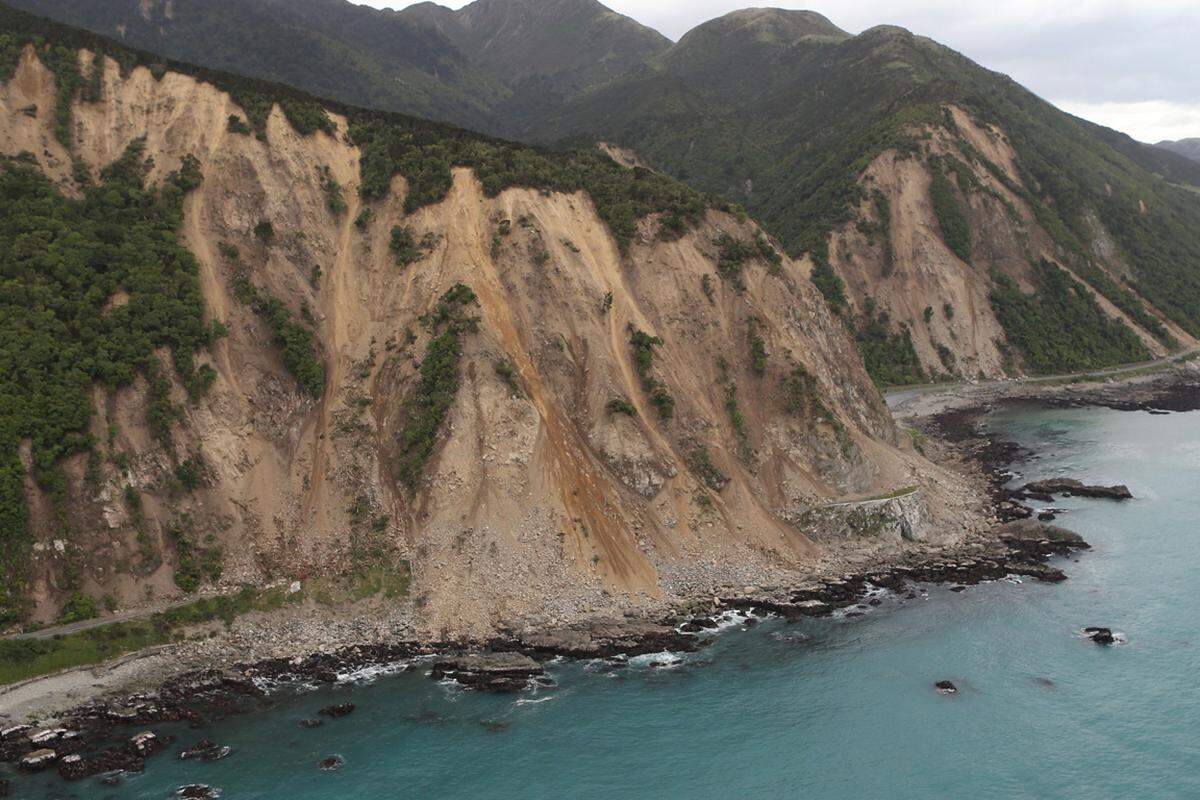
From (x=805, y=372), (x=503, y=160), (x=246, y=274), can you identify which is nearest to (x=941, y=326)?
(x=805, y=372)

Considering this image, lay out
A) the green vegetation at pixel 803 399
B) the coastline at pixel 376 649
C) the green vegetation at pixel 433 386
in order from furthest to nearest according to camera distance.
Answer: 1. the green vegetation at pixel 803 399
2. the green vegetation at pixel 433 386
3. the coastline at pixel 376 649

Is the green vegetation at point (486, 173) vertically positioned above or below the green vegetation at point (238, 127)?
below

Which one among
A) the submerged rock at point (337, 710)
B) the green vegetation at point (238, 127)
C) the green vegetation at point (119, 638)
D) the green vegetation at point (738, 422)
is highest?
the green vegetation at point (238, 127)

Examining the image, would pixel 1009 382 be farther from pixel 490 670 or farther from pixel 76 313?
pixel 76 313

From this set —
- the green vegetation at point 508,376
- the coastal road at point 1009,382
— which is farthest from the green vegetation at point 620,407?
the coastal road at point 1009,382

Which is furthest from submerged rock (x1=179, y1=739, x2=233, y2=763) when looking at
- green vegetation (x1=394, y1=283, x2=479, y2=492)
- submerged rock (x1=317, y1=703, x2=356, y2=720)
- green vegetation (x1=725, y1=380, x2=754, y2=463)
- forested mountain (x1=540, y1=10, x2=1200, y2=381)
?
forested mountain (x1=540, y1=10, x2=1200, y2=381)

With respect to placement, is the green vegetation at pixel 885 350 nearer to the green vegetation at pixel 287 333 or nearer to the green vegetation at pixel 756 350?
the green vegetation at pixel 756 350

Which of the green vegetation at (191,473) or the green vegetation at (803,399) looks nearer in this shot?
the green vegetation at (191,473)
